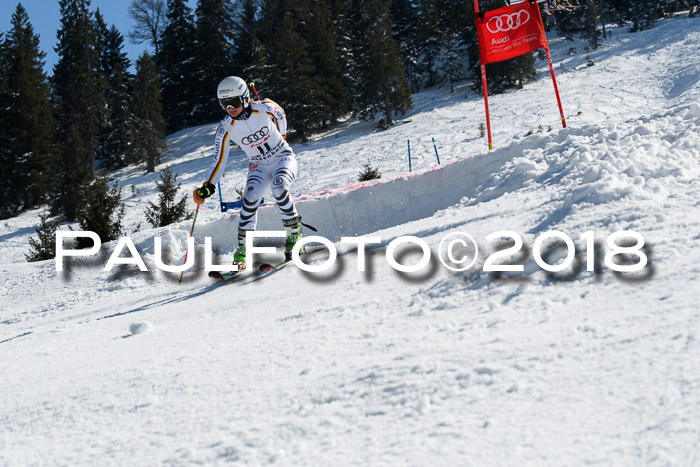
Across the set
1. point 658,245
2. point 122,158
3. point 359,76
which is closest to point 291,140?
point 359,76

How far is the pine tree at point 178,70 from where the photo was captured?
1784 inches

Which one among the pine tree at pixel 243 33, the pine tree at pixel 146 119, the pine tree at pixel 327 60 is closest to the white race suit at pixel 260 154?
the pine tree at pixel 146 119

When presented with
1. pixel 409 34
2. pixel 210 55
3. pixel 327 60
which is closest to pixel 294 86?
pixel 327 60

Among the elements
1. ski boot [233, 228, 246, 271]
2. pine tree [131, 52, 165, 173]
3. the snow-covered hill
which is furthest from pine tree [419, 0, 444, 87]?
ski boot [233, 228, 246, 271]

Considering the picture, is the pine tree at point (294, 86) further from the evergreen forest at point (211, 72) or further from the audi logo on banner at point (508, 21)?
the audi logo on banner at point (508, 21)

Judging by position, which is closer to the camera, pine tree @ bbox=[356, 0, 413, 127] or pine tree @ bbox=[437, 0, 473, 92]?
pine tree @ bbox=[356, 0, 413, 127]

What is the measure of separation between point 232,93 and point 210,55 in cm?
4207

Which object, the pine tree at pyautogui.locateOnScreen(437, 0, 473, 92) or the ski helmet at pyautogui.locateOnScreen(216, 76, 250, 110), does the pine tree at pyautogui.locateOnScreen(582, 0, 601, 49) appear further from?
the ski helmet at pyautogui.locateOnScreen(216, 76, 250, 110)

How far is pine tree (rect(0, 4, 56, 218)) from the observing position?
32906mm

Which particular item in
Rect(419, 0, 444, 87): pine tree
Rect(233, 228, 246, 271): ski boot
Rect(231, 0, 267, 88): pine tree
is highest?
Rect(231, 0, 267, 88): pine tree

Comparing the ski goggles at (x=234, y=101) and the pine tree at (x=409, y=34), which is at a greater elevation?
the pine tree at (x=409, y=34)

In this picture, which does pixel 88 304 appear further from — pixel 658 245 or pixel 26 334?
pixel 658 245

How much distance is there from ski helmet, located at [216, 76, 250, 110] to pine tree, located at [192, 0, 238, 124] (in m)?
40.1

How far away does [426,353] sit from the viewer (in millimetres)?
2629
